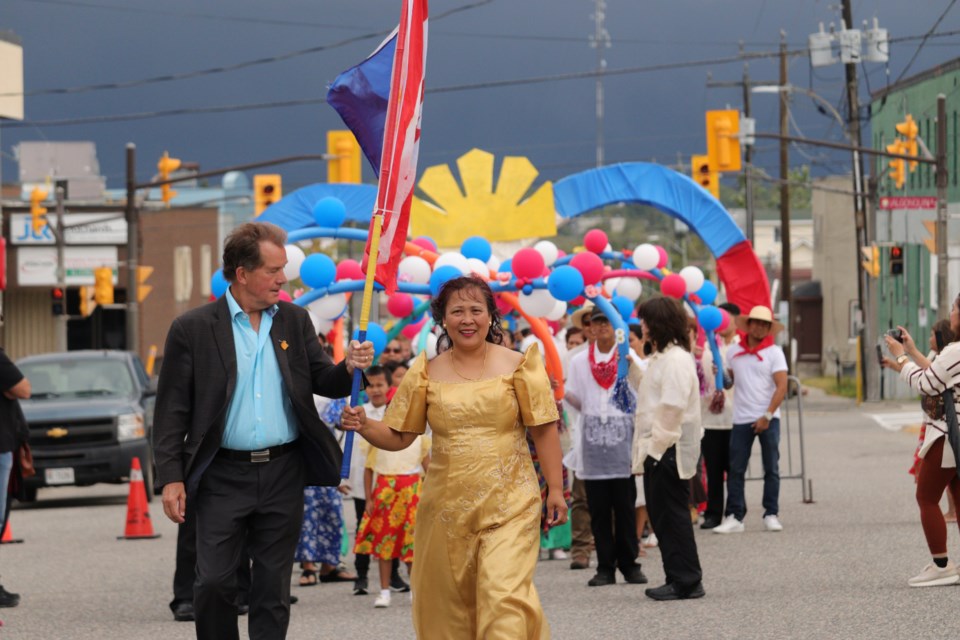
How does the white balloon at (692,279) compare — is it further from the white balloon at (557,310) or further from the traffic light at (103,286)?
the traffic light at (103,286)

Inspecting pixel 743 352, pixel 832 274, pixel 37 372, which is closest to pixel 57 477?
pixel 37 372

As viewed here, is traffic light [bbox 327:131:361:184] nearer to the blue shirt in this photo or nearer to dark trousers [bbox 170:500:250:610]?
dark trousers [bbox 170:500:250:610]

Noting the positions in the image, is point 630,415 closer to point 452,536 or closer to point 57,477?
point 452,536

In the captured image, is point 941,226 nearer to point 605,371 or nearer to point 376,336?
point 376,336

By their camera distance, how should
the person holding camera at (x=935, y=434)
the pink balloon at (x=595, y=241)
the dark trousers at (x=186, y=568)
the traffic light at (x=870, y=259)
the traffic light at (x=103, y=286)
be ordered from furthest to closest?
the traffic light at (x=870, y=259)
the traffic light at (x=103, y=286)
the pink balloon at (x=595, y=241)
the dark trousers at (x=186, y=568)
the person holding camera at (x=935, y=434)

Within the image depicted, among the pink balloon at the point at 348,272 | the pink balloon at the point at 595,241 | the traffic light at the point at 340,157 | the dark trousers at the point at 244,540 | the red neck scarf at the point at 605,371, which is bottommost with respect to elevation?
the dark trousers at the point at 244,540

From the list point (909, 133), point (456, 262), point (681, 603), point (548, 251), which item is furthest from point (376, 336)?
point (909, 133)

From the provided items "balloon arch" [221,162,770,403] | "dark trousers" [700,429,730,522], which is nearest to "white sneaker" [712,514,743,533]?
"dark trousers" [700,429,730,522]

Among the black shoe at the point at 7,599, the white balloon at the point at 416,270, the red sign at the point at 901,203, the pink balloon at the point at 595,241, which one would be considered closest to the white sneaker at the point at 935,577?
the white balloon at the point at 416,270

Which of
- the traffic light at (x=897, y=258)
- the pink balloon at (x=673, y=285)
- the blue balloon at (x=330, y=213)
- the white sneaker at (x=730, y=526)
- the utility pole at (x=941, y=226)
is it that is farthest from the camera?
the traffic light at (x=897, y=258)

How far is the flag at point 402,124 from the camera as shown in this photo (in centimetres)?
724

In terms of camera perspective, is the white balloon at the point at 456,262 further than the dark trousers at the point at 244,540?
Yes

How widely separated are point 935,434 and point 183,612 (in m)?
4.79

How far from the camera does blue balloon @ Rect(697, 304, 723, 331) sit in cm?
1545
